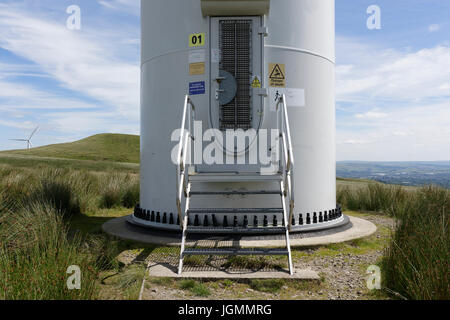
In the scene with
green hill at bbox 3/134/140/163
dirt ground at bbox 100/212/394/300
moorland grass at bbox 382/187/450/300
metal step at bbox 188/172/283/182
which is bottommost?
A: dirt ground at bbox 100/212/394/300

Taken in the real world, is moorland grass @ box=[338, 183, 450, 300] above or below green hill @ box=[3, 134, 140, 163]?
below

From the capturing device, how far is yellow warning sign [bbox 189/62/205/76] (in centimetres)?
602

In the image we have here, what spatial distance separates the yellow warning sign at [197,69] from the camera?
19.8 feet

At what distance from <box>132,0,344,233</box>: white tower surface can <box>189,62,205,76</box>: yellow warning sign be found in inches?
0.7

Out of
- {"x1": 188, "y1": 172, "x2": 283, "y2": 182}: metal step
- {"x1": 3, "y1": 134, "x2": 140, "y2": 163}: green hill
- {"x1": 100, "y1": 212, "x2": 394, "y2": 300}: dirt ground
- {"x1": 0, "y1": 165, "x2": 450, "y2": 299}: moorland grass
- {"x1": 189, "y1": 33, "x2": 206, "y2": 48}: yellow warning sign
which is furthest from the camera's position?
{"x1": 3, "y1": 134, "x2": 140, "y2": 163}: green hill

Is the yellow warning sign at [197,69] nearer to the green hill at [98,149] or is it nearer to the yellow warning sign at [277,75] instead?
the yellow warning sign at [277,75]

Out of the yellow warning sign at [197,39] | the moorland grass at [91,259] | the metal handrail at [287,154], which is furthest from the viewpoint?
the yellow warning sign at [197,39]

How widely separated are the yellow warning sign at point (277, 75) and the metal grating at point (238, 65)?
38 centimetres

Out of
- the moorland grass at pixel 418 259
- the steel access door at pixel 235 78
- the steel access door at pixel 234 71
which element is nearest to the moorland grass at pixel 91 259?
the moorland grass at pixel 418 259

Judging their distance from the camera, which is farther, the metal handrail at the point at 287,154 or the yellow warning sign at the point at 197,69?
the yellow warning sign at the point at 197,69

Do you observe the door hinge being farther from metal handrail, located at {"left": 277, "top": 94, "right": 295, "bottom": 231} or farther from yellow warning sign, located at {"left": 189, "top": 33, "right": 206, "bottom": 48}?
metal handrail, located at {"left": 277, "top": 94, "right": 295, "bottom": 231}

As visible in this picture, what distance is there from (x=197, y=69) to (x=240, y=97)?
2.89 feet

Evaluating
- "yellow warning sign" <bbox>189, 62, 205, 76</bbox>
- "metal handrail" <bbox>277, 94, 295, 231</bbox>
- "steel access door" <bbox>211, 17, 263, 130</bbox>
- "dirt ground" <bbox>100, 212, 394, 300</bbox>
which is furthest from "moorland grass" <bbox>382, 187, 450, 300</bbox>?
"yellow warning sign" <bbox>189, 62, 205, 76</bbox>
